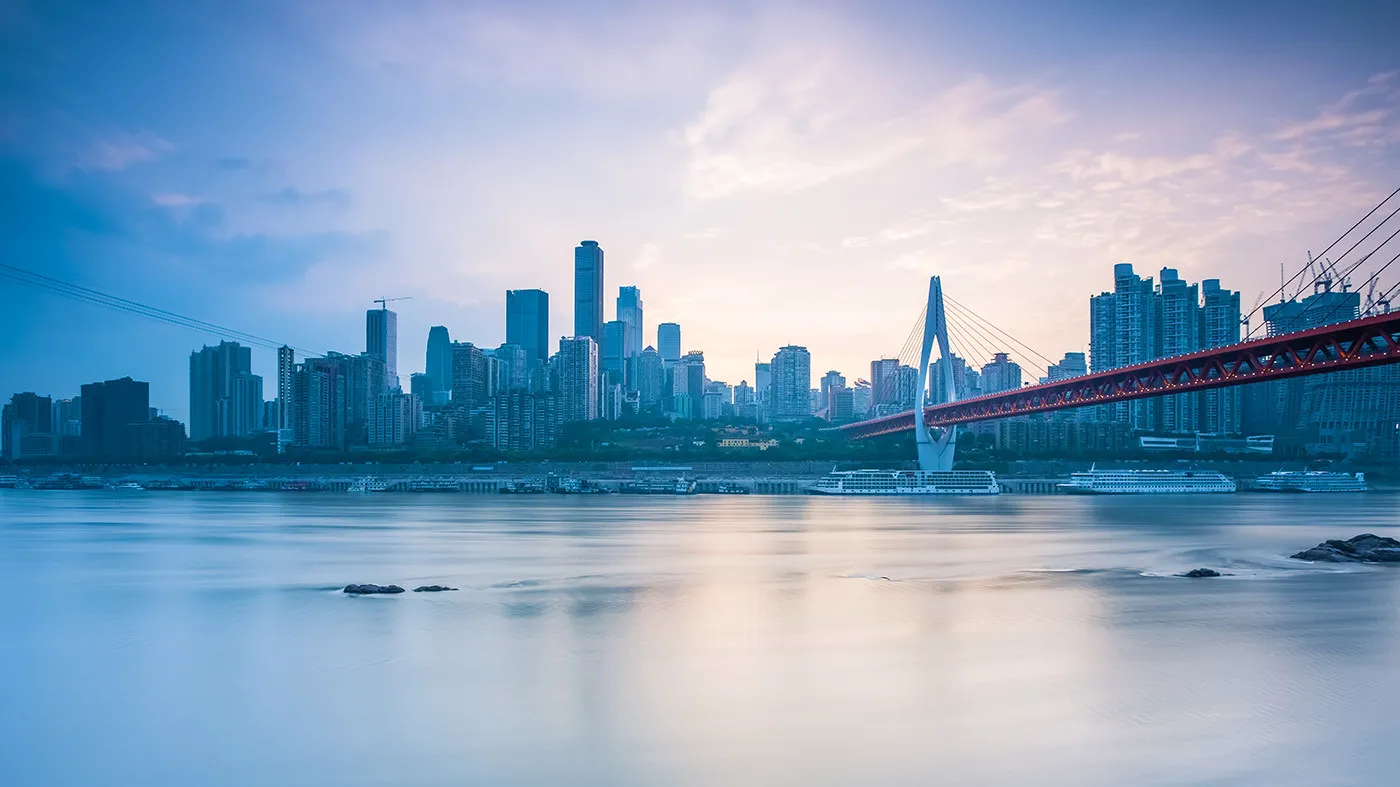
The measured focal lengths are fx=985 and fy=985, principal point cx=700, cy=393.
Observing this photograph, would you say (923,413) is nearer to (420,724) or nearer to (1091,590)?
(1091,590)

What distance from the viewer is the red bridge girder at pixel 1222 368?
2553 centimetres

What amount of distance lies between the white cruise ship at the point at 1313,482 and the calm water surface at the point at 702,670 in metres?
55.7

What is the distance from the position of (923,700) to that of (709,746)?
2.91 m

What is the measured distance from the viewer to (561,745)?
9.49 meters

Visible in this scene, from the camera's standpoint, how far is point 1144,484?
235 feet

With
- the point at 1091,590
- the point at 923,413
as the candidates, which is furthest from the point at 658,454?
the point at 1091,590

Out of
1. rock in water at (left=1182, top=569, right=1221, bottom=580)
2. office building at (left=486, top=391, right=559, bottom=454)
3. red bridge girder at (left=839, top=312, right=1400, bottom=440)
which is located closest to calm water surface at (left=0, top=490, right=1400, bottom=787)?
rock in water at (left=1182, top=569, right=1221, bottom=580)

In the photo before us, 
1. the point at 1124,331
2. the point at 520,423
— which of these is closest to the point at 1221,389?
the point at 1124,331

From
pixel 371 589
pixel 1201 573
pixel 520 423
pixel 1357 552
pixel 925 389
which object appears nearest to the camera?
pixel 371 589

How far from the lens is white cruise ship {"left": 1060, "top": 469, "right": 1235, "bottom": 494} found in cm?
7125

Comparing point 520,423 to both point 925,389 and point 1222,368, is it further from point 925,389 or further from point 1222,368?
point 1222,368

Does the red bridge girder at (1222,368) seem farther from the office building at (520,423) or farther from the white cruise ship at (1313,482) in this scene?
the office building at (520,423)

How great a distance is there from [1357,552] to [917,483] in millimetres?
43343

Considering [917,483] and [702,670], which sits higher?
[702,670]
